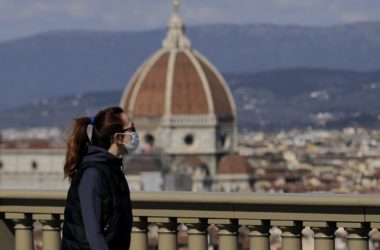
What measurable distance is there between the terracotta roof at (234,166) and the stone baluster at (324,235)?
90743mm

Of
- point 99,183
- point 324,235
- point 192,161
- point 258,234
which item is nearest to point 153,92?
point 192,161

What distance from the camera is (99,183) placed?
262 inches

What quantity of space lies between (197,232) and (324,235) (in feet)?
1.92

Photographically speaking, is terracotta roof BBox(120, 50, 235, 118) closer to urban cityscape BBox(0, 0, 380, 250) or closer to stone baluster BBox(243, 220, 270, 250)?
urban cityscape BBox(0, 0, 380, 250)

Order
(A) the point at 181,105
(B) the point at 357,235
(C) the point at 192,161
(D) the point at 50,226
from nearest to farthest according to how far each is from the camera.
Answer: (B) the point at 357,235, (D) the point at 50,226, (C) the point at 192,161, (A) the point at 181,105

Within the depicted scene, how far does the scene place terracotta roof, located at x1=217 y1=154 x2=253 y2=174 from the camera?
98.5m

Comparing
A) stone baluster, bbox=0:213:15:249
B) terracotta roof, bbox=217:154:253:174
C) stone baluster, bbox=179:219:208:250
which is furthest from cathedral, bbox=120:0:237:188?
stone baluster, bbox=179:219:208:250

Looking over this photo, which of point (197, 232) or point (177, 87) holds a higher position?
point (177, 87)

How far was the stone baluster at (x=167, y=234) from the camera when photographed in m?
7.73

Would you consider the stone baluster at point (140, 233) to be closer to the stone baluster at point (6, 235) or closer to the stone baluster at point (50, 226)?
the stone baluster at point (50, 226)

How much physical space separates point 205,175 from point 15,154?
11010mm

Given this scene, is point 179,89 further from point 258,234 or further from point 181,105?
point 258,234

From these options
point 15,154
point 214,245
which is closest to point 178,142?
point 15,154

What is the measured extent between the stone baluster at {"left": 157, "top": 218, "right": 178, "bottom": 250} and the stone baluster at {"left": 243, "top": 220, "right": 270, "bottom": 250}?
0.33m
